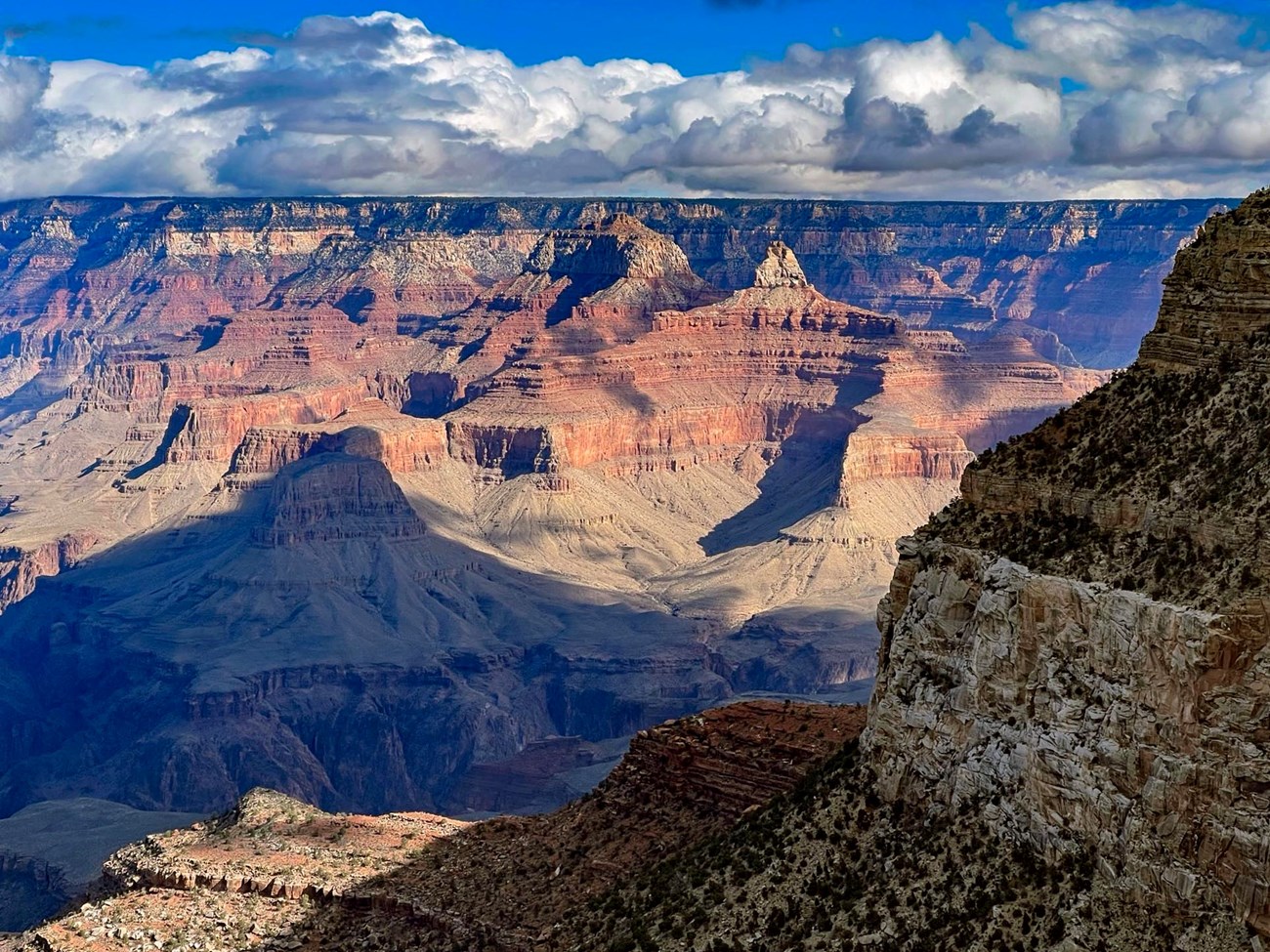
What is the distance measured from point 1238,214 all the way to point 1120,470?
17.4ft

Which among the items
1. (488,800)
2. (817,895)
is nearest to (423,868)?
(817,895)

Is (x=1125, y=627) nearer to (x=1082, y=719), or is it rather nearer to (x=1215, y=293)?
(x=1082, y=719)

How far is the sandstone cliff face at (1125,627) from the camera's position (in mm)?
30812

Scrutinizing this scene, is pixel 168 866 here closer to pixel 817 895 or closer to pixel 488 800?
pixel 817 895

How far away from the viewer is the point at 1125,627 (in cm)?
3256

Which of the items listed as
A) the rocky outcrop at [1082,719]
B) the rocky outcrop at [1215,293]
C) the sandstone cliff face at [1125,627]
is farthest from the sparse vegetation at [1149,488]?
the rocky outcrop at [1082,719]

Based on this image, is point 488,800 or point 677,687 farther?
point 677,687

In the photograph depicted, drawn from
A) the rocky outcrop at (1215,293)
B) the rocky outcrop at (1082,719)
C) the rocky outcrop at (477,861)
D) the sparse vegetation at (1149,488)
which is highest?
the rocky outcrop at (1215,293)

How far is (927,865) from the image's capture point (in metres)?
36.6

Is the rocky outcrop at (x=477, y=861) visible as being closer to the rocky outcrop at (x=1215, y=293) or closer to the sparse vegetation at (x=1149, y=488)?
the sparse vegetation at (x=1149, y=488)

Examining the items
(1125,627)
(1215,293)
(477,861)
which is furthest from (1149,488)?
(477,861)

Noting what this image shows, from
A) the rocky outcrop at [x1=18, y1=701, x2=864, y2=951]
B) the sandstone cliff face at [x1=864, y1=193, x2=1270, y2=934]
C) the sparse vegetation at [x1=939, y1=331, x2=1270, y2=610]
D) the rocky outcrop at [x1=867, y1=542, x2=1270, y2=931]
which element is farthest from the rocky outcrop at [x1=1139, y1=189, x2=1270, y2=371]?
the rocky outcrop at [x1=18, y1=701, x2=864, y2=951]

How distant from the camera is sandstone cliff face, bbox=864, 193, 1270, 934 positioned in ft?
101

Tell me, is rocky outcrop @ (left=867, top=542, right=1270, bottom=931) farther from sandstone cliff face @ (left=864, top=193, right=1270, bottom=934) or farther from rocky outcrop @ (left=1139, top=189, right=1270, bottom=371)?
rocky outcrop @ (left=1139, top=189, right=1270, bottom=371)
